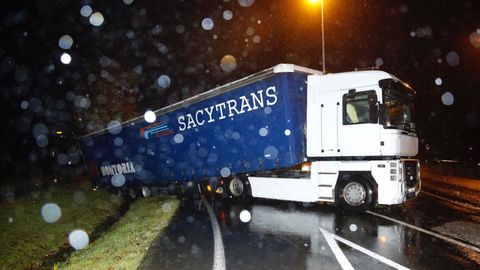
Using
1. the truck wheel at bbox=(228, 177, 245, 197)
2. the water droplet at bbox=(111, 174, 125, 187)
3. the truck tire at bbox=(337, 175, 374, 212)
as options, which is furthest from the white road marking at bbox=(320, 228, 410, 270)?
the water droplet at bbox=(111, 174, 125, 187)

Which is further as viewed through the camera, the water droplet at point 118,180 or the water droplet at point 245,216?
the water droplet at point 118,180

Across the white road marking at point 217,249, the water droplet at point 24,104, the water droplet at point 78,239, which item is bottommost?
the water droplet at point 78,239

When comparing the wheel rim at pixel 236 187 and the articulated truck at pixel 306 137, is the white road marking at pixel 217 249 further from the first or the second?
the wheel rim at pixel 236 187

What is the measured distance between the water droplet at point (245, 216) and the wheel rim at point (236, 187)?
195 centimetres

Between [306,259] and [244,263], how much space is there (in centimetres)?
95

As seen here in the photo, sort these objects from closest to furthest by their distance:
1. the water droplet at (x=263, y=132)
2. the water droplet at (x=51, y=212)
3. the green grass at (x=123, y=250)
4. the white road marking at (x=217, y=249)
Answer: the white road marking at (x=217, y=249)
the green grass at (x=123, y=250)
the water droplet at (x=263, y=132)
the water droplet at (x=51, y=212)

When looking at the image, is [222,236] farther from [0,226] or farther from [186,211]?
[0,226]

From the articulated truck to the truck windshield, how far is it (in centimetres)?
3

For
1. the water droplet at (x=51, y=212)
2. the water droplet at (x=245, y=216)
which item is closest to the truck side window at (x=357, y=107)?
the water droplet at (x=245, y=216)

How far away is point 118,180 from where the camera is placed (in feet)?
63.3

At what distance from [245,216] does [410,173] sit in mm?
4462

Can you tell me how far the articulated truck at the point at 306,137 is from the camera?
920cm

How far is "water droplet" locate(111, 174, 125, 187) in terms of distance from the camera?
19.0 meters

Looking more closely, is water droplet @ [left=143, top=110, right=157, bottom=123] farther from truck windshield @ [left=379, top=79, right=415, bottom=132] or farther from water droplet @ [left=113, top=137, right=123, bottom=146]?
truck windshield @ [left=379, top=79, right=415, bottom=132]
